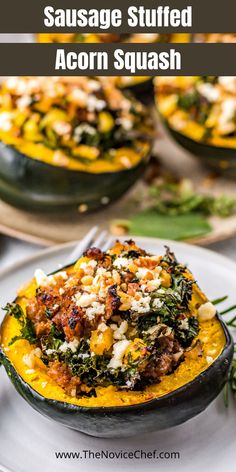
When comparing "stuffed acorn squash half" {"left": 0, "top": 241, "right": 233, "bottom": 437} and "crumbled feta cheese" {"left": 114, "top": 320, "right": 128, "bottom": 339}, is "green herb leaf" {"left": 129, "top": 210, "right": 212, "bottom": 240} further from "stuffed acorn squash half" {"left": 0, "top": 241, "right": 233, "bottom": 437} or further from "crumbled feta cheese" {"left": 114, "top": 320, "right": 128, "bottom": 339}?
"crumbled feta cheese" {"left": 114, "top": 320, "right": 128, "bottom": 339}

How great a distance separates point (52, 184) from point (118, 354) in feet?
5.88

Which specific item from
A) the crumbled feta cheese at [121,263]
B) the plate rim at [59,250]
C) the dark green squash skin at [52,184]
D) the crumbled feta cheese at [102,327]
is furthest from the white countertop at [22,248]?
the crumbled feta cheese at [102,327]

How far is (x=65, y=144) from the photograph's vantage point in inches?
170

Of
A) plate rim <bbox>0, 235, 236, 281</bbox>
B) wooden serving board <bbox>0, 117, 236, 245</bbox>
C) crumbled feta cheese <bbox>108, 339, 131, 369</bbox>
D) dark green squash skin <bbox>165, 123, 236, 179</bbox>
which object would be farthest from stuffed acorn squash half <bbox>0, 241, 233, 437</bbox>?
dark green squash skin <bbox>165, 123, 236, 179</bbox>

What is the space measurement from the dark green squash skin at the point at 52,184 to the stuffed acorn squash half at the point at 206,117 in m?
0.42

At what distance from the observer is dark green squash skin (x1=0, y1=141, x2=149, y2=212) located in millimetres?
4273

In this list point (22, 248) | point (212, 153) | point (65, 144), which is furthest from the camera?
point (212, 153)

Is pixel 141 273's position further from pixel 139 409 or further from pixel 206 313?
pixel 139 409

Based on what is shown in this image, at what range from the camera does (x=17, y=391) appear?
9.83 feet

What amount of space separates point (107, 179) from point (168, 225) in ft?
1.50

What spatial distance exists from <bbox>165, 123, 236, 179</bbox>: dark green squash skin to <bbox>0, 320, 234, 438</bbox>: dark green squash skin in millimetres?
2084

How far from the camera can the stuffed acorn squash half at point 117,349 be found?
2.73 metres

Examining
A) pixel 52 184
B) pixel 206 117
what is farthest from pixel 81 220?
pixel 206 117

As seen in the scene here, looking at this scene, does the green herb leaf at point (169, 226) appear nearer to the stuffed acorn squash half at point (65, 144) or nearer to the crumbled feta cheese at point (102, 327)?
the stuffed acorn squash half at point (65, 144)
